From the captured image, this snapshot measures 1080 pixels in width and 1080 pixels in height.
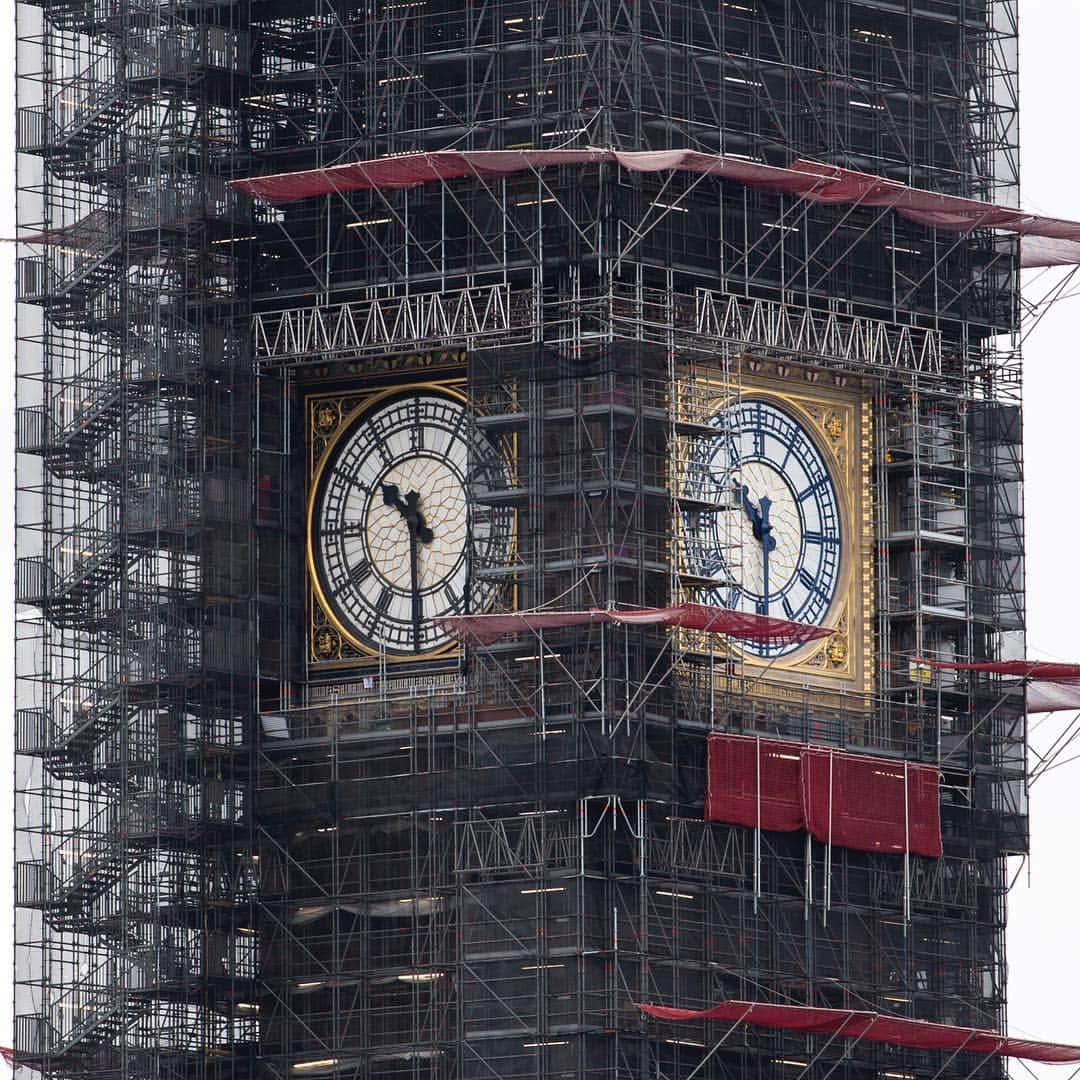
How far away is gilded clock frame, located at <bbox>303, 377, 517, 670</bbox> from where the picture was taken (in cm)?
9950

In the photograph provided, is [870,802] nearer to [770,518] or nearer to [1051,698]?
[770,518]

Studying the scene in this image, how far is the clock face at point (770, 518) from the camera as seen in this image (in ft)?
323

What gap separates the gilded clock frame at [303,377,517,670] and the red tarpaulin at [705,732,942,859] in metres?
5.47

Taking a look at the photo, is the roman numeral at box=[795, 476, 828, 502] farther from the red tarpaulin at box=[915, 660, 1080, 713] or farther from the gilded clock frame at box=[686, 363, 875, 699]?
the red tarpaulin at box=[915, 660, 1080, 713]

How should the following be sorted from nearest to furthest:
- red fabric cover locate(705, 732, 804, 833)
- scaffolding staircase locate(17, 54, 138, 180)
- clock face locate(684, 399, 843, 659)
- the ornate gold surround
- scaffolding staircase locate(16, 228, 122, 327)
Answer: red fabric cover locate(705, 732, 804, 833) < clock face locate(684, 399, 843, 659) < the ornate gold surround < scaffolding staircase locate(16, 228, 122, 327) < scaffolding staircase locate(17, 54, 138, 180)

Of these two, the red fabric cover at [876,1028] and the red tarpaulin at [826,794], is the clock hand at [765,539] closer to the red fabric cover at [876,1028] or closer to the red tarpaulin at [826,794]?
the red tarpaulin at [826,794]

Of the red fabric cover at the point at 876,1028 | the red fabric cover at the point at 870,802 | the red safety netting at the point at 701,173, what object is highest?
the red safety netting at the point at 701,173

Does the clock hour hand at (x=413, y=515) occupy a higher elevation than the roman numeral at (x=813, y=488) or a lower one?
lower

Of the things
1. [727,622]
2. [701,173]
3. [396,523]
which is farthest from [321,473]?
[727,622]

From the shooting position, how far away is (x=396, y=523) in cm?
9975

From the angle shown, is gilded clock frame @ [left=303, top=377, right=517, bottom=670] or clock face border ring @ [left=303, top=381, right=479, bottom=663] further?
gilded clock frame @ [left=303, top=377, right=517, bottom=670]

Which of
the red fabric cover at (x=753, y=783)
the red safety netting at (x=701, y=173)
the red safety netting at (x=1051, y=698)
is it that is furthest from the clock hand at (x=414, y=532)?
the red safety netting at (x=1051, y=698)

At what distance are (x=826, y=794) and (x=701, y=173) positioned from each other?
9.61 metres

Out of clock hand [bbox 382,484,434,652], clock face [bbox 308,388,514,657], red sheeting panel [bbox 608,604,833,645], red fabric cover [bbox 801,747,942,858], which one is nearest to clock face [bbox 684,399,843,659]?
red sheeting panel [bbox 608,604,833,645]
